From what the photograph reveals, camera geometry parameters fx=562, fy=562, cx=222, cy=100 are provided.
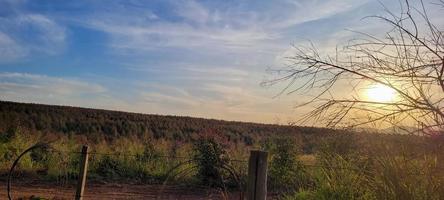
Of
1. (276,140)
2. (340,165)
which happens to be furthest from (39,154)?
(340,165)

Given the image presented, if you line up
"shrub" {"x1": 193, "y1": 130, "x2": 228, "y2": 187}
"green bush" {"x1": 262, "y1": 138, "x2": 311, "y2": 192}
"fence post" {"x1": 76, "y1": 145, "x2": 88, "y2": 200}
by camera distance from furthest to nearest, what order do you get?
"shrub" {"x1": 193, "y1": 130, "x2": 228, "y2": 187}
"green bush" {"x1": 262, "y1": 138, "x2": 311, "y2": 192}
"fence post" {"x1": 76, "y1": 145, "x2": 88, "y2": 200}

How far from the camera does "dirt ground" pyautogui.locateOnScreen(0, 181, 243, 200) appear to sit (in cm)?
1072

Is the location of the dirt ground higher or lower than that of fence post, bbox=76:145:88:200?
lower

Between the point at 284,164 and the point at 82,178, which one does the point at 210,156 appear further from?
the point at 82,178

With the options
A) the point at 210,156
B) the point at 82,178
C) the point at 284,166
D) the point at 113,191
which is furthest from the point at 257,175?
the point at 210,156

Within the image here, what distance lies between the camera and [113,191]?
11602mm

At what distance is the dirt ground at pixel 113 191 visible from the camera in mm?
10719

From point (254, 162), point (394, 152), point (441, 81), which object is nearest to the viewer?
point (254, 162)

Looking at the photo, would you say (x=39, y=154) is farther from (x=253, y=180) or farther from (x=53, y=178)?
(x=253, y=180)

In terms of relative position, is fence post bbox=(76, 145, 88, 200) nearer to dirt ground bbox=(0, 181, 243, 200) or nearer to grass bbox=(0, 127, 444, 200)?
grass bbox=(0, 127, 444, 200)

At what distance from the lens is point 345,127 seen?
5.79 m

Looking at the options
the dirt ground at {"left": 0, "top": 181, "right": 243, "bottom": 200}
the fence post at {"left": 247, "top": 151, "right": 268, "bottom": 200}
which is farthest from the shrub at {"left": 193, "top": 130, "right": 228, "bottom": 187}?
the fence post at {"left": 247, "top": 151, "right": 268, "bottom": 200}

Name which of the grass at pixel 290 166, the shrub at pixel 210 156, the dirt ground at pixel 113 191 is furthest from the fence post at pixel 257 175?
the shrub at pixel 210 156

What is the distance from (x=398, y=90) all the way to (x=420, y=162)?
1576 mm
